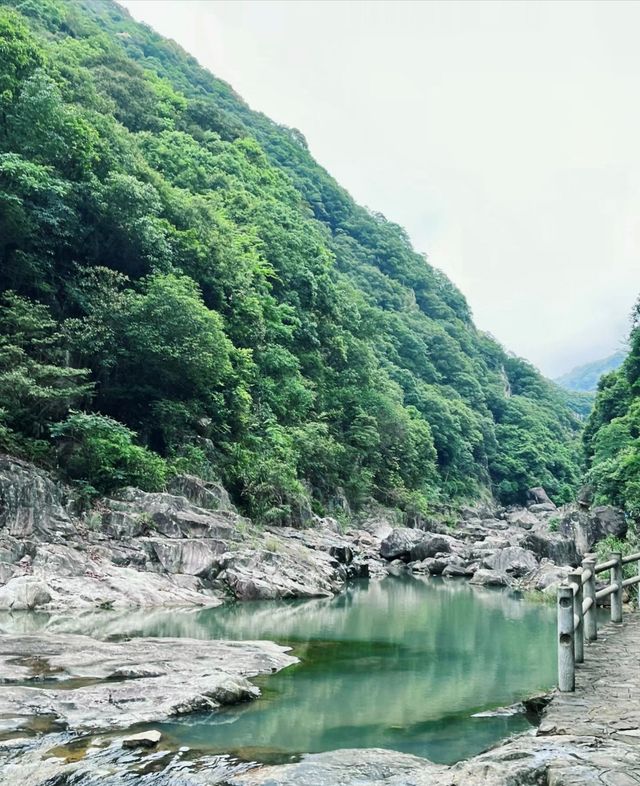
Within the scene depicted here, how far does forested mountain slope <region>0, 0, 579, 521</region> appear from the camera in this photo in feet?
71.1

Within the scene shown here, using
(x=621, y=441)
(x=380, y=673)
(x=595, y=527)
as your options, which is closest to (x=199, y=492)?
(x=380, y=673)

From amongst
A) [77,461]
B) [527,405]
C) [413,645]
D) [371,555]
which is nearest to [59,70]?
[77,461]

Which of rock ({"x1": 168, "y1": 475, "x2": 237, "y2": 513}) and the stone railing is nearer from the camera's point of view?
the stone railing

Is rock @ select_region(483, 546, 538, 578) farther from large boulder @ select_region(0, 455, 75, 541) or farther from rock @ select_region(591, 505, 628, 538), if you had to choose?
large boulder @ select_region(0, 455, 75, 541)

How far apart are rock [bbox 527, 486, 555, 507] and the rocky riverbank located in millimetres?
39797

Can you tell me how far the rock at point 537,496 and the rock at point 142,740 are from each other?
64595 mm

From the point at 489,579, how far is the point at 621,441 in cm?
1233

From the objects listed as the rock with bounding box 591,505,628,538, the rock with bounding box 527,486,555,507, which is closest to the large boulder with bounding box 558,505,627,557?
the rock with bounding box 591,505,628,538

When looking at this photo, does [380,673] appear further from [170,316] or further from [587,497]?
[587,497]

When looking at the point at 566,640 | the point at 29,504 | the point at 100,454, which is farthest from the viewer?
the point at 100,454

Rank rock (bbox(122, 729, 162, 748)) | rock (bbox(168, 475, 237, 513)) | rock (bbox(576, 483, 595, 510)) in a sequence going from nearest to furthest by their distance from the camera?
rock (bbox(122, 729, 162, 748)) < rock (bbox(168, 475, 237, 513)) < rock (bbox(576, 483, 595, 510))

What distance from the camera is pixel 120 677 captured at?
8.81 metres

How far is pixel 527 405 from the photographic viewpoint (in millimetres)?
83938

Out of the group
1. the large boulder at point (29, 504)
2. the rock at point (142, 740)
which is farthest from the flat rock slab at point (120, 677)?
the large boulder at point (29, 504)
